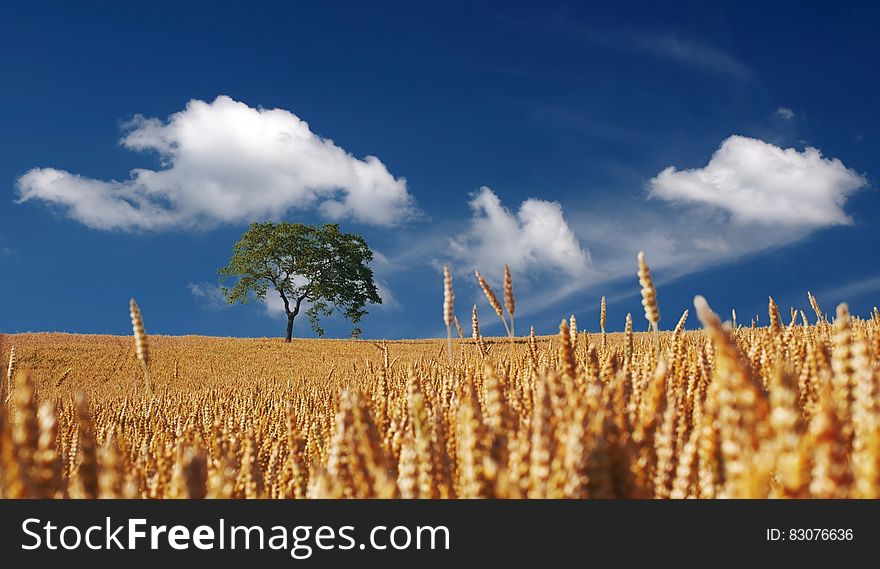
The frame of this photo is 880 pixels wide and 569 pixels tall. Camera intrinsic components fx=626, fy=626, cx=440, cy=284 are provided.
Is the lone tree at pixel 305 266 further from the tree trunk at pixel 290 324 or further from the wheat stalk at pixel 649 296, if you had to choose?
the wheat stalk at pixel 649 296

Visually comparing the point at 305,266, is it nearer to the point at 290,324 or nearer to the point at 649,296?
the point at 290,324

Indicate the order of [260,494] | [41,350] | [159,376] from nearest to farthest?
[260,494] → [159,376] → [41,350]

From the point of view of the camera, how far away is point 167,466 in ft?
7.25

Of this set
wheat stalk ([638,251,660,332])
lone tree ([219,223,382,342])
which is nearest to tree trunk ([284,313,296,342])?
lone tree ([219,223,382,342])

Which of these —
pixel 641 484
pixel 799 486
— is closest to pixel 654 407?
pixel 641 484

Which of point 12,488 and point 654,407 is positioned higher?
point 654,407

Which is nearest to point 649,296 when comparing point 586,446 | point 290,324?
point 586,446

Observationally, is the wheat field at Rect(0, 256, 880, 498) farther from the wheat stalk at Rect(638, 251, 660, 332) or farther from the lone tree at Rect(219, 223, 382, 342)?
the lone tree at Rect(219, 223, 382, 342)

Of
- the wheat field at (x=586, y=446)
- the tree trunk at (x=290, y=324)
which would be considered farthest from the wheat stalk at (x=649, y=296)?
the tree trunk at (x=290, y=324)

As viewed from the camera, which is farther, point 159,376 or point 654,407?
point 159,376

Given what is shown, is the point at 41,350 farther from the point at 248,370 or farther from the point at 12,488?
the point at 12,488
